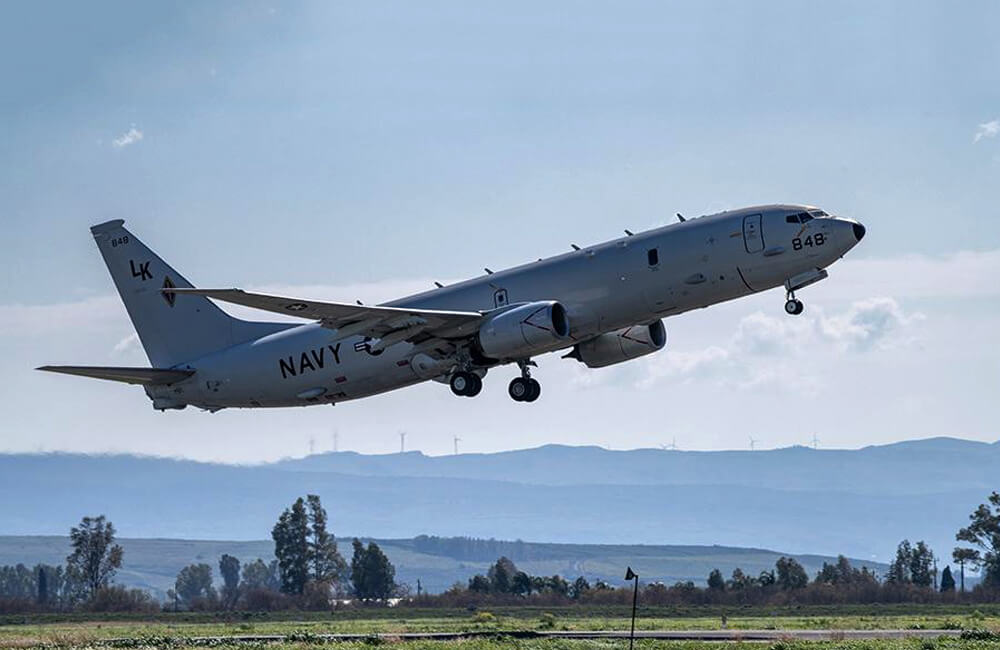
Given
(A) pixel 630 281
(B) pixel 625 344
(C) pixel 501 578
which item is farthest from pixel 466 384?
(C) pixel 501 578

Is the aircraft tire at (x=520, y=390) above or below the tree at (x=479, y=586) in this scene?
above

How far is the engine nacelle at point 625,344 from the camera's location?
60.9 meters

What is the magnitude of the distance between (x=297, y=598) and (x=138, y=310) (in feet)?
130

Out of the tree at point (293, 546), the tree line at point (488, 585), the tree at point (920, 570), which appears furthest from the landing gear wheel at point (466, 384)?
the tree at point (293, 546)

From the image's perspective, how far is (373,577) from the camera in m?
122

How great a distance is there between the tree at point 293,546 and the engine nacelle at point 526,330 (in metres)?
79.5

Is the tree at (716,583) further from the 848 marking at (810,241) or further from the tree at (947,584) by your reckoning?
the 848 marking at (810,241)

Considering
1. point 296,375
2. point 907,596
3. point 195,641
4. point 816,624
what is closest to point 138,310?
point 296,375

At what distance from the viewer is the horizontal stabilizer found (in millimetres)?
60281

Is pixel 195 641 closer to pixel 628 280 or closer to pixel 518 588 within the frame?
pixel 628 280

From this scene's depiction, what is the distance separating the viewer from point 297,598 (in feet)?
341

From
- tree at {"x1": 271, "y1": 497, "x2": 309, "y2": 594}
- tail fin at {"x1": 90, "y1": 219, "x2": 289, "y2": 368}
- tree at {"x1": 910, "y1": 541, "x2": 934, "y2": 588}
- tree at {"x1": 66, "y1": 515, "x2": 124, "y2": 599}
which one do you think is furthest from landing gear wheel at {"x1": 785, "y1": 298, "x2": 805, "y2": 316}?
tree at {"x1": 66, "y1": 515, "x2": 124, "y2": 599}

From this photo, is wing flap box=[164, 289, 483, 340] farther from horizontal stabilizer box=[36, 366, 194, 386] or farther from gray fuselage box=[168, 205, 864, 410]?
horizontal stabilizer box=[36, 366, 194, 386]

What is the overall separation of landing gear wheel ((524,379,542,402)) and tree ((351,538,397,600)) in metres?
63.8
